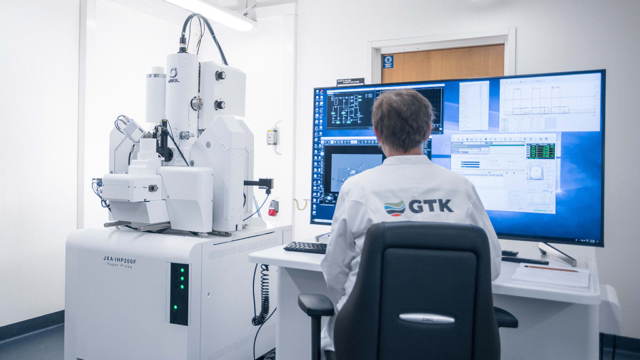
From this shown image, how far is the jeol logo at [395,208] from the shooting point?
3.52 feet

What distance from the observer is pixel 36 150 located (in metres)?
2.68

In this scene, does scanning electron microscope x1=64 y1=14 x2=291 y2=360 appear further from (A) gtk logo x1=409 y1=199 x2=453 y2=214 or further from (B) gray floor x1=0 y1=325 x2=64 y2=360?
(A) gtk logo x1=409 y1=199 x2=453 y2=214

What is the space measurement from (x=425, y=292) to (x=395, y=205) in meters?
0.24

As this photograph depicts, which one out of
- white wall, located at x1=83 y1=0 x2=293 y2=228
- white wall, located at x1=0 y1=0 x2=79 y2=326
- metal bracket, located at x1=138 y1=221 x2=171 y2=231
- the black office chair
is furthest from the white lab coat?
white wall, located at x1=83 y1=0 x2=293 y2=228

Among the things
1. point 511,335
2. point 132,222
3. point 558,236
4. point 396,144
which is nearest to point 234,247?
point 132,222

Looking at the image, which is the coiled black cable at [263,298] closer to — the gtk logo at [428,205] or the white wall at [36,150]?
the gtk logo at [428,205]

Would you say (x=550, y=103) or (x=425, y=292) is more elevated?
(x=550, y=103)

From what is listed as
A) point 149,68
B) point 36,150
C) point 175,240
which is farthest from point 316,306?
point 149,68

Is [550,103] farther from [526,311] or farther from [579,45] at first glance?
[579,45]

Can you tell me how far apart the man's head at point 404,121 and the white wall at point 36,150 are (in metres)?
2.39

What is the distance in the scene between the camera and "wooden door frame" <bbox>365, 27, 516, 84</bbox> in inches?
116

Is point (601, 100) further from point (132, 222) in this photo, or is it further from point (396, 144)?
point (132, 222)

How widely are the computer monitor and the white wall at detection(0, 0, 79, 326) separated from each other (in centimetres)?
215

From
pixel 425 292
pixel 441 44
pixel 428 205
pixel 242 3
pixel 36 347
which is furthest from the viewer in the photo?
pixel 242 3
